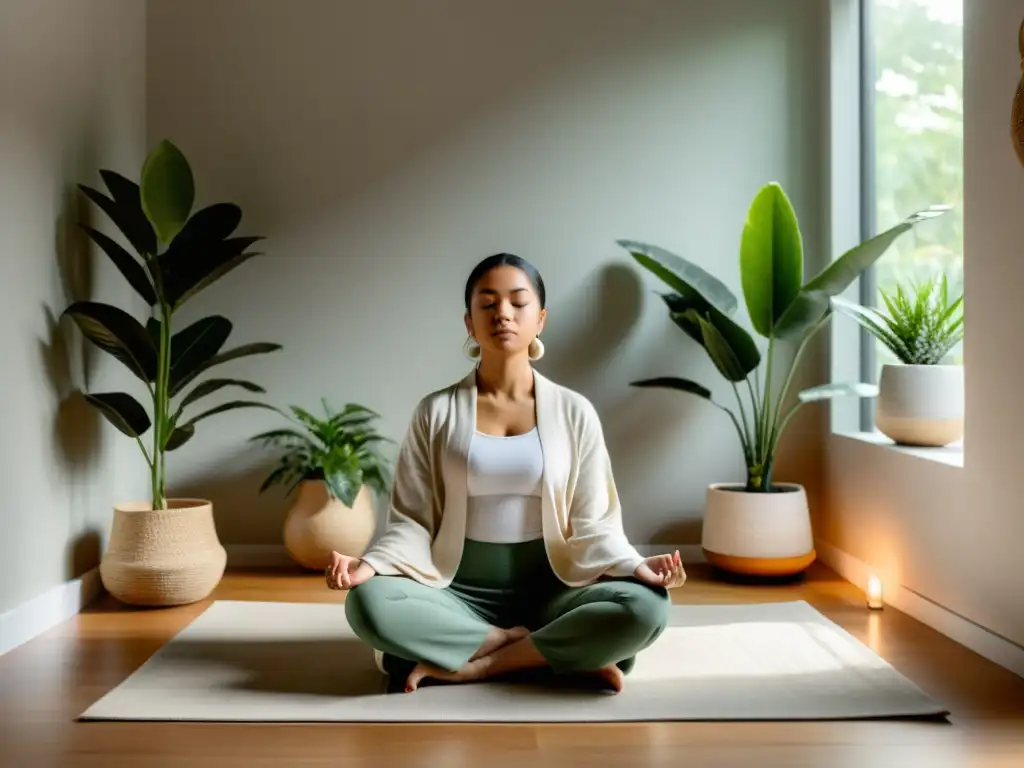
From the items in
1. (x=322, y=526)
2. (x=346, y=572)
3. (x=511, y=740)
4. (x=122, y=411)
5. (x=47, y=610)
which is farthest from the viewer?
(x=322, y=526)

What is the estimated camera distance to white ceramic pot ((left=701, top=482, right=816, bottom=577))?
3.53m

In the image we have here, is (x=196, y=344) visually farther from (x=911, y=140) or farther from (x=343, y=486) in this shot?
(x=911, y=140)

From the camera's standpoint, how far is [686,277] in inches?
143

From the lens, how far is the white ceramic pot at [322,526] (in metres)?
3.68

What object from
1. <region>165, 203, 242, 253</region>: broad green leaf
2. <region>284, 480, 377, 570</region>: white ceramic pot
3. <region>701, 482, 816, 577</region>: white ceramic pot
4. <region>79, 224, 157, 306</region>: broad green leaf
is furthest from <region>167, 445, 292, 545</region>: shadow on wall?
<region>701, 482, 816, 577</region>: white ceramic pot

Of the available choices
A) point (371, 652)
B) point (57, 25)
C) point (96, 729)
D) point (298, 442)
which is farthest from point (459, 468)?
point (57, 25)

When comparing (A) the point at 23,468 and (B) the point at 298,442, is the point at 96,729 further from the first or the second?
(B) the point at 298,442

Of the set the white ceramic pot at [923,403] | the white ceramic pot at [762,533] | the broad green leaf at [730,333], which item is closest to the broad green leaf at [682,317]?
the broad green leaf at [730,333]

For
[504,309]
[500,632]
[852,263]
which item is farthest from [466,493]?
[852,263]

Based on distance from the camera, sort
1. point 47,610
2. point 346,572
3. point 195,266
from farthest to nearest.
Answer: point 195,266
point 47,610
point 346,572

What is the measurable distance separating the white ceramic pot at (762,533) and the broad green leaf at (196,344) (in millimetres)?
1784

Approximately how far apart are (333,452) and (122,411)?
0.75m

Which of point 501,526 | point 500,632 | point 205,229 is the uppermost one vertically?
point 205,229

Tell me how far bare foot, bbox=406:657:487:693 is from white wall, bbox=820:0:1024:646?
50.9 inches
